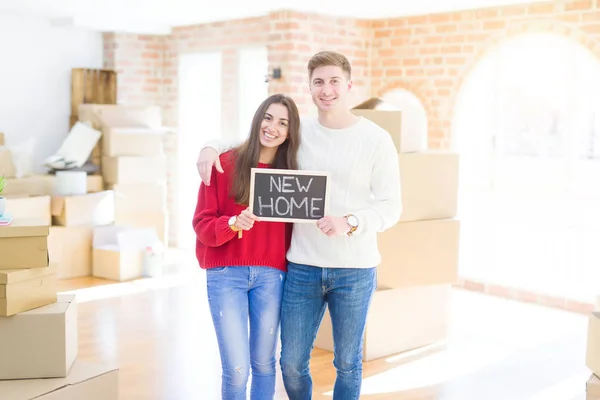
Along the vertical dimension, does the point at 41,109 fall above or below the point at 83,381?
above

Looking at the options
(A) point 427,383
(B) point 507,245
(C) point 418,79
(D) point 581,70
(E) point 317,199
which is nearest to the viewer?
(E) point 317,199

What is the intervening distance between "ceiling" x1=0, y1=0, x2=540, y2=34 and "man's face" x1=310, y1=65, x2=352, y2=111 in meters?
3.17

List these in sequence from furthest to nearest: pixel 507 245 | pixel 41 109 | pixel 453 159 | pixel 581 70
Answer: pixel 41 109 → pixel 507 245 → pixel 581 70 → pixel 453 159

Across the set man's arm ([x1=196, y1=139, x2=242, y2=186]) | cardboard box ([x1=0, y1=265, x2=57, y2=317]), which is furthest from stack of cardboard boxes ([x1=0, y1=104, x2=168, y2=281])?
man's arm ([x1=196, y1=139, x2=242, y2=186])

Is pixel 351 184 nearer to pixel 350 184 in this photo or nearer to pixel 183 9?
pixel 350 184

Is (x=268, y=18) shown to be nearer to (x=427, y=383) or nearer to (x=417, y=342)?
(x=417, y=342)

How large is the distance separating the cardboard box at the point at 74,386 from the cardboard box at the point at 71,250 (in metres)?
3.12

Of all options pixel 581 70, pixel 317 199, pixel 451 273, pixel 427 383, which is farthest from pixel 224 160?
pixel 581 70

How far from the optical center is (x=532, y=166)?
223 inches

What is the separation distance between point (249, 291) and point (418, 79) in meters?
4.17

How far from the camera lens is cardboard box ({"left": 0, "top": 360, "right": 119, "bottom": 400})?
9.39 feet

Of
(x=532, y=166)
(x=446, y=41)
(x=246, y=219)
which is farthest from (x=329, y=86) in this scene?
(x=446, y=41)

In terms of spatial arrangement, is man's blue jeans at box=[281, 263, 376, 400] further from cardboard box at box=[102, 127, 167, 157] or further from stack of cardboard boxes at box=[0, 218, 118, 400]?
cardboard box at box=[102, 127, 167, 157]

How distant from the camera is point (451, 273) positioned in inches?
173
